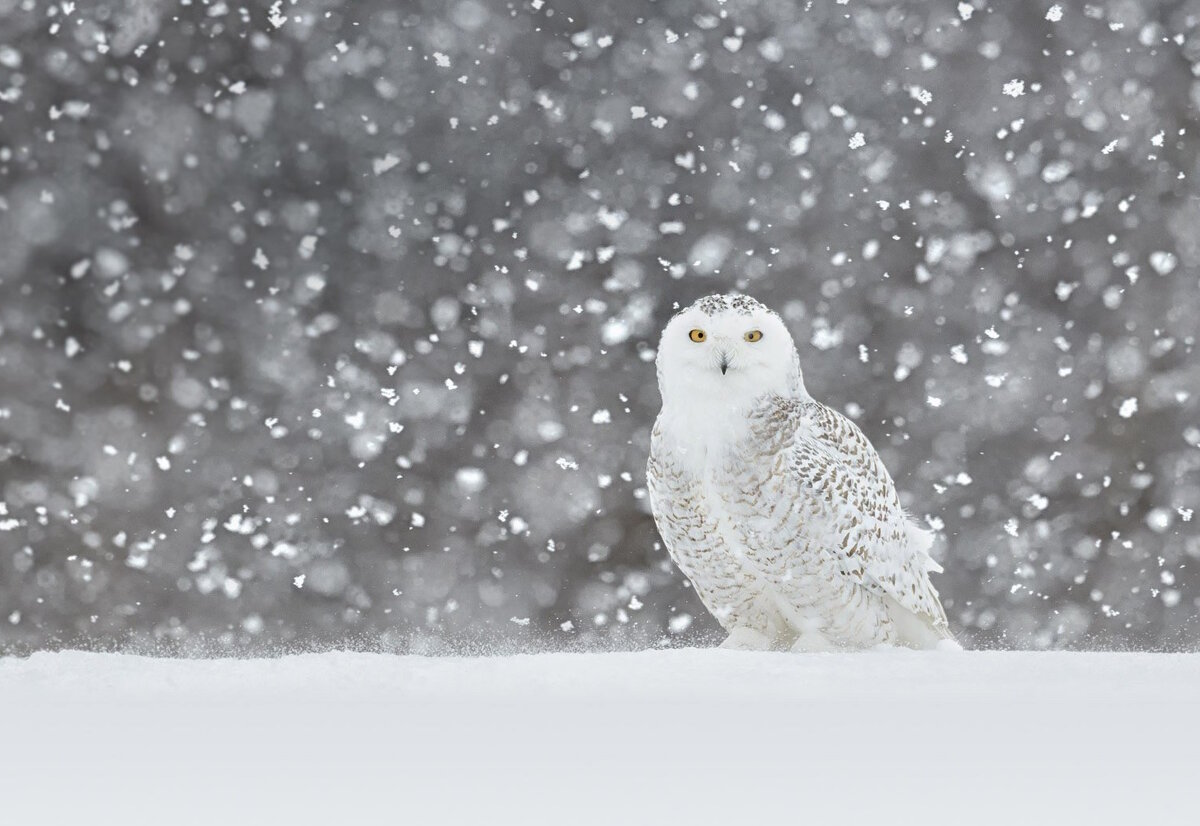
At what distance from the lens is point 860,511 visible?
1372mm

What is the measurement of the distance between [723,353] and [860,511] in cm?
25

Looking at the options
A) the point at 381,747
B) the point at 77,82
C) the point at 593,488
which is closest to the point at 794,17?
the point at 593,488

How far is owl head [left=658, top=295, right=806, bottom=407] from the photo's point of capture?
131 cm

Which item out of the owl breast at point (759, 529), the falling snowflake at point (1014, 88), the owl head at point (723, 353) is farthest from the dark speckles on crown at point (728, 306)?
the falling snowflake at point (1014, 88)

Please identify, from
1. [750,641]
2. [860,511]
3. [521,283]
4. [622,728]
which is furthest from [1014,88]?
[622,728]

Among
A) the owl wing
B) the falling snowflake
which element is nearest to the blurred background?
the falling snowflake

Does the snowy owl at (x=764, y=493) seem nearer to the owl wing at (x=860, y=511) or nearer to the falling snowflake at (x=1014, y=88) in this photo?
the owl wing at (x=860, y=511)

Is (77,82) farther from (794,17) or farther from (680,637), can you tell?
(680,637)

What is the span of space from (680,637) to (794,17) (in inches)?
40.7

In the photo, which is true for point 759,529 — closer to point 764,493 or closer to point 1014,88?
point 764,493

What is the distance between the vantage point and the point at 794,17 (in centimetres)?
196

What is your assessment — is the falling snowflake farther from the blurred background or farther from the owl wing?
the owl wing

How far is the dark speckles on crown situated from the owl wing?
0.44 ft

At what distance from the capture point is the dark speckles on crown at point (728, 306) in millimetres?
Result: 1313
